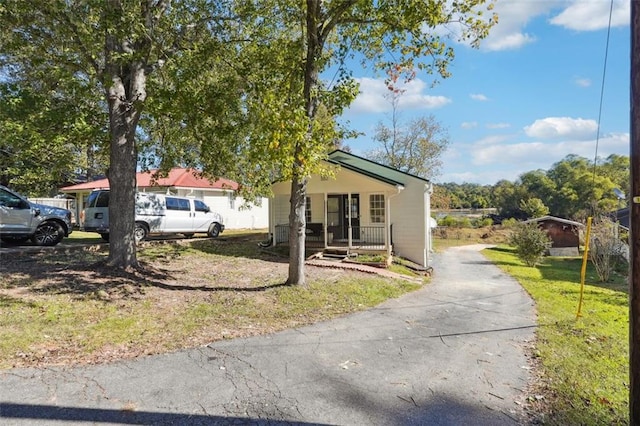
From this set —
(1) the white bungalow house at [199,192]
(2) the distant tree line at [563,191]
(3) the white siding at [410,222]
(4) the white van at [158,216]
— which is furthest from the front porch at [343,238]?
(2) the distant tree line at [563,191]

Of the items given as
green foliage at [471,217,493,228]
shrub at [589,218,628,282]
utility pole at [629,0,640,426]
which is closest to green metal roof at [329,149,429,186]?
shrub at [589,218,628,282]

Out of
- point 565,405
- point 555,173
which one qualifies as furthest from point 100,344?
point 555,173

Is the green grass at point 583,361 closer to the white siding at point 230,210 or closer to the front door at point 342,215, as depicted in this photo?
the front door at point 342,215

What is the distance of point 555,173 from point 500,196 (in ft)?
52.9

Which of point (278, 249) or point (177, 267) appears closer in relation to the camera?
point (177, 267)

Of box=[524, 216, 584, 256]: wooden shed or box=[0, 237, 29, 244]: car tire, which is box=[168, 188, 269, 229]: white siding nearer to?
box=[0, 237, 29, 244]: car tire

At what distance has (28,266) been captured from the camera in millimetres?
9516

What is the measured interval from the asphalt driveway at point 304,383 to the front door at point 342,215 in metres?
11.2

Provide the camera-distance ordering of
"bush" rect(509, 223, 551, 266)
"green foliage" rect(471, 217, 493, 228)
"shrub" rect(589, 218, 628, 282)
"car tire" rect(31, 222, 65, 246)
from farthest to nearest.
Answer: "green foliage" rect(471, 217, 493, 228), "bush" rect(509, 223, 551, 266), "shrub" rect(589, 218, 628, 282), "car tire" rect(31, 222, 65, 246)

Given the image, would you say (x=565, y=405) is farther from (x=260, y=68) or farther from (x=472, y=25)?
(x=260, y=68)

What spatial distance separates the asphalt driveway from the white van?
435 inches

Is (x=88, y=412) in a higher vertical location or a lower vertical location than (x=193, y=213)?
lower

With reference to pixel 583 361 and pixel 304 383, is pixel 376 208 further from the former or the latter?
pixel 304 383

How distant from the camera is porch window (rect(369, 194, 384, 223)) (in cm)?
1756
